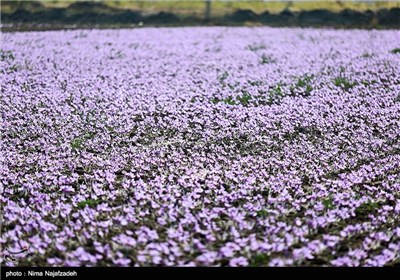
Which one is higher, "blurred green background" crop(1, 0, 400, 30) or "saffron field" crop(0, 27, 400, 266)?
"blurred green background" crop(1, 0, 400, 30)

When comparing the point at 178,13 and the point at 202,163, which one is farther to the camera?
the point at 178,13

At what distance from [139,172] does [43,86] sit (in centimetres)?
700

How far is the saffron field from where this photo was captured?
569 cm

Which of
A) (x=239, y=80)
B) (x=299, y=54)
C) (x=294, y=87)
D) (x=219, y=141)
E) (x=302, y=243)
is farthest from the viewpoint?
(x=299, y=54)

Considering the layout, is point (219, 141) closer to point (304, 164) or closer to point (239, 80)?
point (304, 164)

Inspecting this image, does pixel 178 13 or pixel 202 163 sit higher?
pixel 178 13

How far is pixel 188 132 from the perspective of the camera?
1018cm

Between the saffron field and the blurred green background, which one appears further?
the blurred green background

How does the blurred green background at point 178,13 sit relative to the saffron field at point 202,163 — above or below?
above

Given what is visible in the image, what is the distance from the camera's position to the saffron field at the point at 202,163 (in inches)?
224

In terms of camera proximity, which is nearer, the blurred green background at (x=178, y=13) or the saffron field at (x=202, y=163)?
the saffron field at (x=202, y=163)

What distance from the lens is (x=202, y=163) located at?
853 cm
